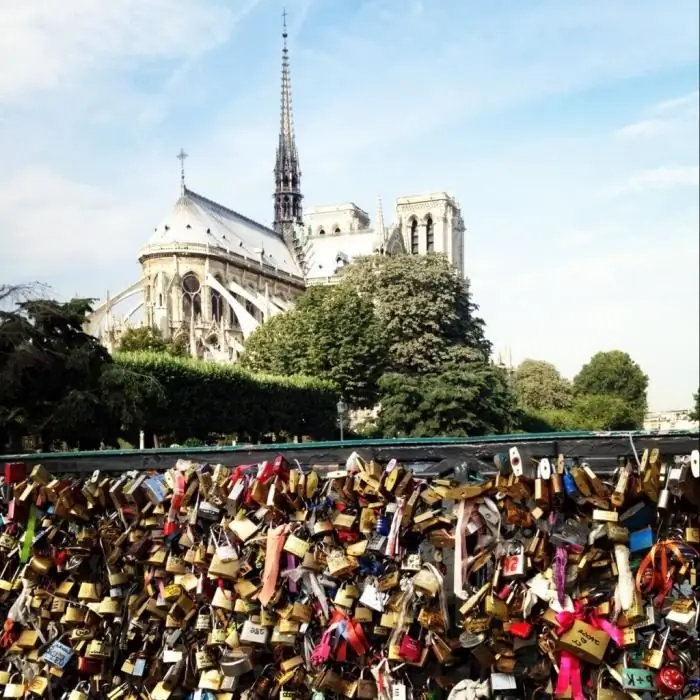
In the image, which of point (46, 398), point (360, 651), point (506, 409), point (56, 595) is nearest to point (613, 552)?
point (360, 651)

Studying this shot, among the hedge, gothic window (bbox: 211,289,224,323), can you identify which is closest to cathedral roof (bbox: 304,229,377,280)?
gothic window (bbox: 211,289,224,323)

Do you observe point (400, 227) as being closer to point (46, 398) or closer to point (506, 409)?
point (506, 409)

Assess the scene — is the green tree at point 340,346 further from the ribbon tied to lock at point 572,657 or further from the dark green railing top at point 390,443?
the ribbon tied to lock at point 572,657

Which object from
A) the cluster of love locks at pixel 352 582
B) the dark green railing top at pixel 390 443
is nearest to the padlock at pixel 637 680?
the cluster of love locks at pixel 352 582

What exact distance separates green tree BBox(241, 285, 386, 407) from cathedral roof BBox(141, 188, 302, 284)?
3437 cm

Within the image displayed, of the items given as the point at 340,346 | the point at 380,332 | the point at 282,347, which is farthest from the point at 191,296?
the point at 380,332

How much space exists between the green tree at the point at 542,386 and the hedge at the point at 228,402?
33111 millimetres

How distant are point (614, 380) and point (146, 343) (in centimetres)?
4727

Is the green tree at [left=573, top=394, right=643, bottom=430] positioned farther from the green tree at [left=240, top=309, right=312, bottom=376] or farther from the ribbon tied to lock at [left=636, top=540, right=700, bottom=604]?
the ribbon tied to lock at [left=636, top=540, right=700, bottom=604]

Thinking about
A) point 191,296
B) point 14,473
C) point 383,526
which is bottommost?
point 383,526

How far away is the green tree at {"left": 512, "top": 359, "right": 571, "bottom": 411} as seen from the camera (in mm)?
77375

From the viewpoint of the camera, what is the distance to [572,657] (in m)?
4.94

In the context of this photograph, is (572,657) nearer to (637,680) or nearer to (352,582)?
(637,680)

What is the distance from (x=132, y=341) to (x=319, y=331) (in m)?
13.8
